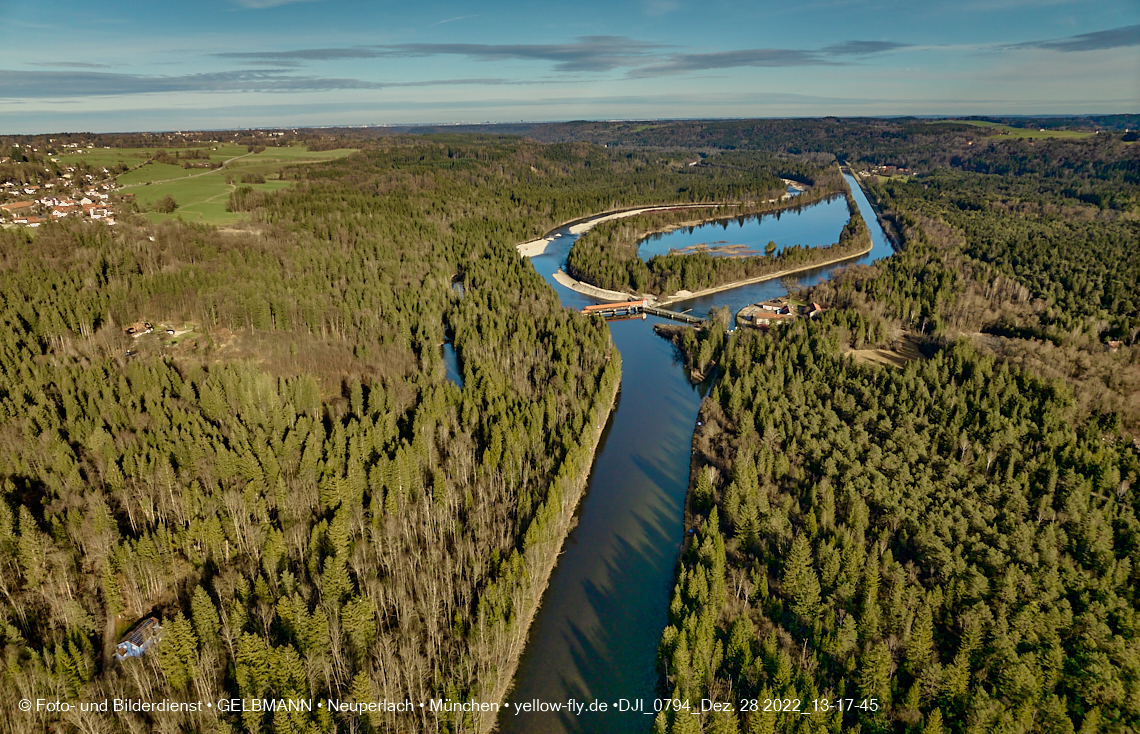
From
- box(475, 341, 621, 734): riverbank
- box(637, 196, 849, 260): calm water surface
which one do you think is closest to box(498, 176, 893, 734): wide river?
box(475, 341, 621, 734): riverbank

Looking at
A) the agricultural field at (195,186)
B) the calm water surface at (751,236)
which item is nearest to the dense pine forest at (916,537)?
the calm water surface at (751,236)

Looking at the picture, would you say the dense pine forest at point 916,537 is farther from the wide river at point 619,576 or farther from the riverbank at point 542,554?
the riverbank at point 542,554

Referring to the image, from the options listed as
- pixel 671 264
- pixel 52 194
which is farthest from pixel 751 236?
pixel 52 194

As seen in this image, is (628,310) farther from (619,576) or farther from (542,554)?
(542,554)

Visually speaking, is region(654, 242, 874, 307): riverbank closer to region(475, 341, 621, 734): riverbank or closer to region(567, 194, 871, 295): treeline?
region(567, 194, 871, 295): treeline

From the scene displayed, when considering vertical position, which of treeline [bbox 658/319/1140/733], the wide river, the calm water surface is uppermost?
the calm water surface
